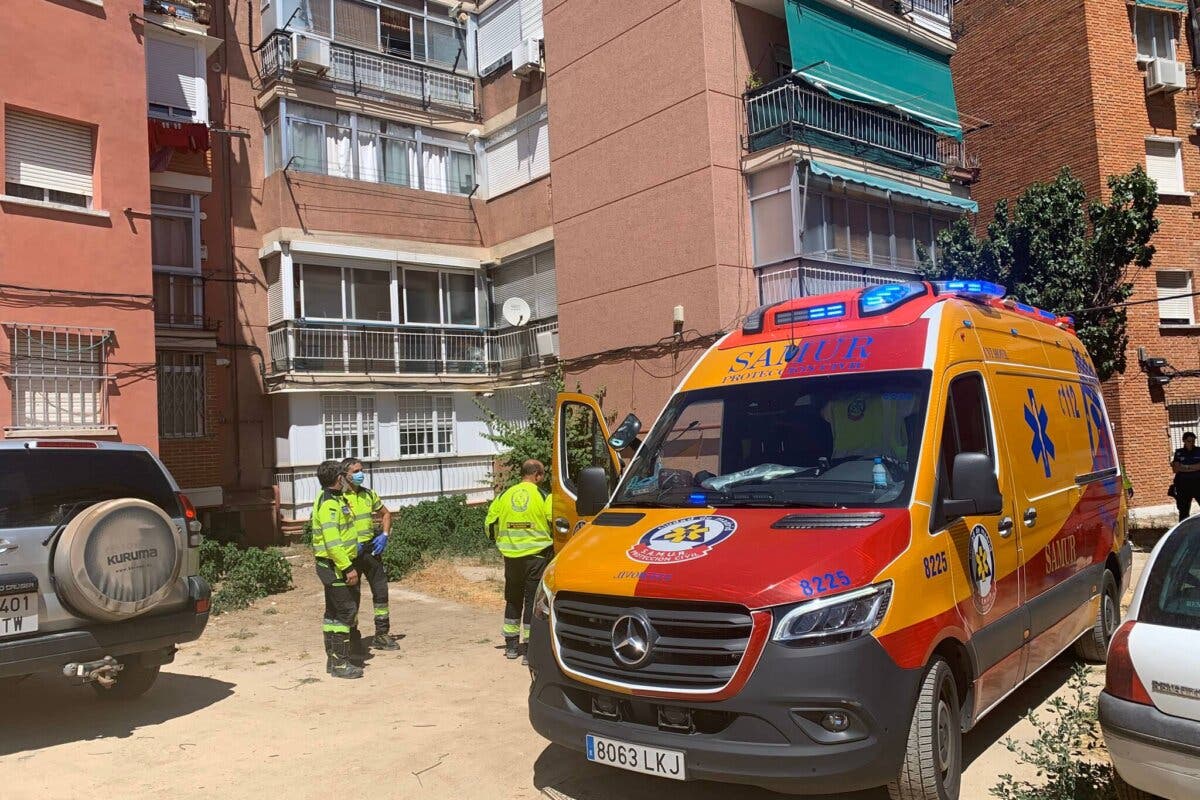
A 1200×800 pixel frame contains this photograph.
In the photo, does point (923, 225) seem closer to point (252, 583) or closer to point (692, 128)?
point (692, 128)

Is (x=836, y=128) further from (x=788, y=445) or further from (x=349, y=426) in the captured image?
(x=788, y=445)

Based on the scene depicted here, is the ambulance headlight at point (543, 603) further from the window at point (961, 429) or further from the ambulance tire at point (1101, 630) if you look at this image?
the ambulance tire at point (1101, 630)

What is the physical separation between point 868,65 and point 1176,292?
8843 millimetres

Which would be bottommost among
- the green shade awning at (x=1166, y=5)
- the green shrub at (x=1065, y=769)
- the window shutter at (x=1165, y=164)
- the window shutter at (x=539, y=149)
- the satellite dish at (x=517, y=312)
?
the green shrub at (x=1065, y=769)

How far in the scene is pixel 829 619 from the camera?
12.8 ft

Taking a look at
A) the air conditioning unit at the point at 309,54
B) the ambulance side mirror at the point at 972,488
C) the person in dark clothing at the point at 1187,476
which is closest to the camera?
the ambulance side mirror at the point at 972,488

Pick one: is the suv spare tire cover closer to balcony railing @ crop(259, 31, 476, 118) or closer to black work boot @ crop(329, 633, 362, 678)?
black work boot @ crop(329, 633, 362, 678)

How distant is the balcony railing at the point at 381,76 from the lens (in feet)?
61.9

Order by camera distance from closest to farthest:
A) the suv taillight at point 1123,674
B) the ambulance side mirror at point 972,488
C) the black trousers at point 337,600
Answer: the suv taillight at point 1123,674 → the ambulance side mirror at point 972,488 → the black trousers at point 337,600

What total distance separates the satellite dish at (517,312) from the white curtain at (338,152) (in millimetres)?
4384

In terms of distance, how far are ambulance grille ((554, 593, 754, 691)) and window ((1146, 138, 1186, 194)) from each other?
2050 cm

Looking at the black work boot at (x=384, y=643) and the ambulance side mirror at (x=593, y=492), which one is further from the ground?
the ambulance side mirror at (x=593, y=492)

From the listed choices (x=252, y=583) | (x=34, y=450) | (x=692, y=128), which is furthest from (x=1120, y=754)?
(x=692, y=128)

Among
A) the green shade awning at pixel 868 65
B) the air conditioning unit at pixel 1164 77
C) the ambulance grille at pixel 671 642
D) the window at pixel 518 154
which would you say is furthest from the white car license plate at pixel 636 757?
the air conditioning unit at pixel 1164 77
